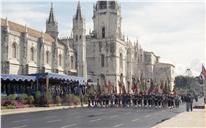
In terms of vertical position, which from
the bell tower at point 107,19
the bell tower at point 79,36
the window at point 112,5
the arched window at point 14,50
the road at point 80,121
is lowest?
the road at point 80,121

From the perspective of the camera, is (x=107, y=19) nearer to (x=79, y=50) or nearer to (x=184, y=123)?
(x=79, y=50)

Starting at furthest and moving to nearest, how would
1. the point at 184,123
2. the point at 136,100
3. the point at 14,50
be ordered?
1. the point at 14,50
2. the point at 136,100
3. the point at 184,123

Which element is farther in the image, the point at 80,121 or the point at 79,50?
the point at 79,50

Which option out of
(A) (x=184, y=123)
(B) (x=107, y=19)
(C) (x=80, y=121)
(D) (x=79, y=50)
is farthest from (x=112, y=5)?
(A) (x=184, y=123)

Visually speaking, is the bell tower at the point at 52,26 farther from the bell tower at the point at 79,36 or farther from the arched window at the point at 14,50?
the arched window at the point at 14,50

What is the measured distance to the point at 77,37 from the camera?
8394 cm

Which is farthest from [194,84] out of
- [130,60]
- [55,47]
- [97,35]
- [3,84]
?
[3,84]

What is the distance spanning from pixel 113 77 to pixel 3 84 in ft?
151

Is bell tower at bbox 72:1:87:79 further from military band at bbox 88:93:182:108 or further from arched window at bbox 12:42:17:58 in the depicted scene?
military band at bbox 88:93:182:108

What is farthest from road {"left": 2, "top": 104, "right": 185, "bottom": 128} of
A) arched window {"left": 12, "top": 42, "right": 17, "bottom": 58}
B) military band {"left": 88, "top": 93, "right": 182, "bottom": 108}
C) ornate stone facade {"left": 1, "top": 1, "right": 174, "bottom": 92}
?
arched window {"left": 12, "top": 42, "right": 17, "bottom": 58}

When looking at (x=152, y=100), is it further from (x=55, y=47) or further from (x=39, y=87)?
(x=55, y=47)

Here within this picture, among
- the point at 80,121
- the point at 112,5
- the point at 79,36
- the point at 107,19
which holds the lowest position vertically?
the point at 80,121

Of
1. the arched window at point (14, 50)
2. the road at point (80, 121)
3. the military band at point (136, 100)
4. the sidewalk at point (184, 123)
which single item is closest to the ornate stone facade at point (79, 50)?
the arched window at point (14, 50)

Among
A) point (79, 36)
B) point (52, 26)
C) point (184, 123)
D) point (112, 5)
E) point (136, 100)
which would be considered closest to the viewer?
point (184, 123)
